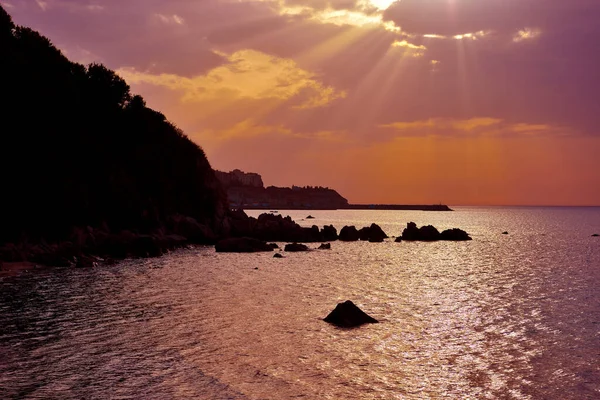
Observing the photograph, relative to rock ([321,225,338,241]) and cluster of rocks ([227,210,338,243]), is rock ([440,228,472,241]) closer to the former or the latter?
rock ([321,225,338,241])

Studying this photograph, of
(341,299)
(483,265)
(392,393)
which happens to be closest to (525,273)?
(483,265)

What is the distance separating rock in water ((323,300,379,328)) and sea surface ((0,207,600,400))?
582 mm

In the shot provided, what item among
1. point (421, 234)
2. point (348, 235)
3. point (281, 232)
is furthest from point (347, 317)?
point (421, 234)

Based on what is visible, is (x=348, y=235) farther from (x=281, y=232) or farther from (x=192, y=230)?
(x=192, y=230)

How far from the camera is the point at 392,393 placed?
49.7ft

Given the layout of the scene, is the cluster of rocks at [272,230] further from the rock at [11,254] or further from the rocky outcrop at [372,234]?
the rock at [11,254]

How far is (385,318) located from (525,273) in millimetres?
27997

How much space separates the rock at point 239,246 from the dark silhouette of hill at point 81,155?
41.7 ft

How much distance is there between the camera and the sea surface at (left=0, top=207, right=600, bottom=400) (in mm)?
15547

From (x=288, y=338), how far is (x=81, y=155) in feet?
181

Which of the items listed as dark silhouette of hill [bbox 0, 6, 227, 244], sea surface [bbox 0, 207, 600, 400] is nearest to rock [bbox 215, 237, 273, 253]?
dark silhouette of hill [bbox 0, 6, 227, 244]

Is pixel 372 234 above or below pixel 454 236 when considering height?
above

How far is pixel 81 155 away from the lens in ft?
223

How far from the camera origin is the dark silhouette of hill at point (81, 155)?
5625cm
